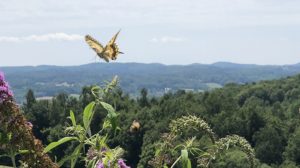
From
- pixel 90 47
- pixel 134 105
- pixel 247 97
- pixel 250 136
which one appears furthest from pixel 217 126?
pixel 90 47

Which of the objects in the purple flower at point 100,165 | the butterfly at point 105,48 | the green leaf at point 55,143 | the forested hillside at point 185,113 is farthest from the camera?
the forested hillside at point 185,113

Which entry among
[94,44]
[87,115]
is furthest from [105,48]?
[87,115]

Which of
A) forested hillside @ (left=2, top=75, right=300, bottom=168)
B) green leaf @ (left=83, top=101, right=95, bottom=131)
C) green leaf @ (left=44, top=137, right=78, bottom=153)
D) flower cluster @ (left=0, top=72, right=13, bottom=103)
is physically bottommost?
forested hillside @ (left=2, top=75, right=300, bottom=168)

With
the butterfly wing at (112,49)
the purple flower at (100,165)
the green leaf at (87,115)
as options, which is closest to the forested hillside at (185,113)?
the butterfly wing at (112,49)

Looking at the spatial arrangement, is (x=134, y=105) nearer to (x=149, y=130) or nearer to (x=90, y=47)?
(x=149, y=130)

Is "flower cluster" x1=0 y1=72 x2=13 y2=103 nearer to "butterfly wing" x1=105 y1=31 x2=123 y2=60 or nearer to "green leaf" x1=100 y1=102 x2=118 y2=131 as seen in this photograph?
"green leaf" x1=100 y1=102 x2=118 y2=131

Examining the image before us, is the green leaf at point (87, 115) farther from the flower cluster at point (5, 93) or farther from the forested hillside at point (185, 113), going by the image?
the forested hillside at point (185, 113)

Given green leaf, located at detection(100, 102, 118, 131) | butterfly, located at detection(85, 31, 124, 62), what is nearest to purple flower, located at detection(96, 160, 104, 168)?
green leaf, located at detection(100, 102, 118, 131)
